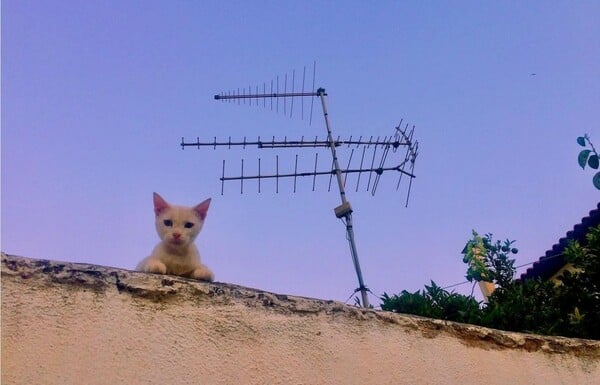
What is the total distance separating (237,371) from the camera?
181cm

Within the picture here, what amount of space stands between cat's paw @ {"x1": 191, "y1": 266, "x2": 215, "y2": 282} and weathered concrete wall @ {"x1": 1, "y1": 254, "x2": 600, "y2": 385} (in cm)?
34

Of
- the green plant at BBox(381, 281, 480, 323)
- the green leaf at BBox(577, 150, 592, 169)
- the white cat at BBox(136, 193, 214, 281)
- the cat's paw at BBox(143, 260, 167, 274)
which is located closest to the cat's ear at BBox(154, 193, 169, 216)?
the white cat at BBox(136, 193, 214, 281)

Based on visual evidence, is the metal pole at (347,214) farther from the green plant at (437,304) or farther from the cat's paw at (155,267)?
the cat's paw at (155,267)

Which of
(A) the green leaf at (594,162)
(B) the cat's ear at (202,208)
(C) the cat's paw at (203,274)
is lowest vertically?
(C) the cat's paw at (203,274)

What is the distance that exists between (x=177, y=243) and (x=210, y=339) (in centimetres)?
79

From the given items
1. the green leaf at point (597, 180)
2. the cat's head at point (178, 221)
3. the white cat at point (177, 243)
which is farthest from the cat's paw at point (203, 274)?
the green leaf at point (597, 180)

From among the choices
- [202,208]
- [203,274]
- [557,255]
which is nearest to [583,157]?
[202,208]

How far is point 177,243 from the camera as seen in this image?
2520mm

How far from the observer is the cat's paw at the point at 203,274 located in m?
2.29

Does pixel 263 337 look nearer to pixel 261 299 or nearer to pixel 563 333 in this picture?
pixel 261 299

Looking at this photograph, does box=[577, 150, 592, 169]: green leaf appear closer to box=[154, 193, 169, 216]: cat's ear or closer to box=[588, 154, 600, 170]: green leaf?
box=[588, 154, 600, 170]: green leaf

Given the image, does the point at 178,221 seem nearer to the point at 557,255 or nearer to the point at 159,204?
the point at 159,204

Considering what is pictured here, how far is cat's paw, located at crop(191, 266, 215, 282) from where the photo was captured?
229cm

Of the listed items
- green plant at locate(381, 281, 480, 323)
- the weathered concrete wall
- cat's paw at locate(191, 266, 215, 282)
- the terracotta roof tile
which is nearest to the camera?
the weathered concrete wall
